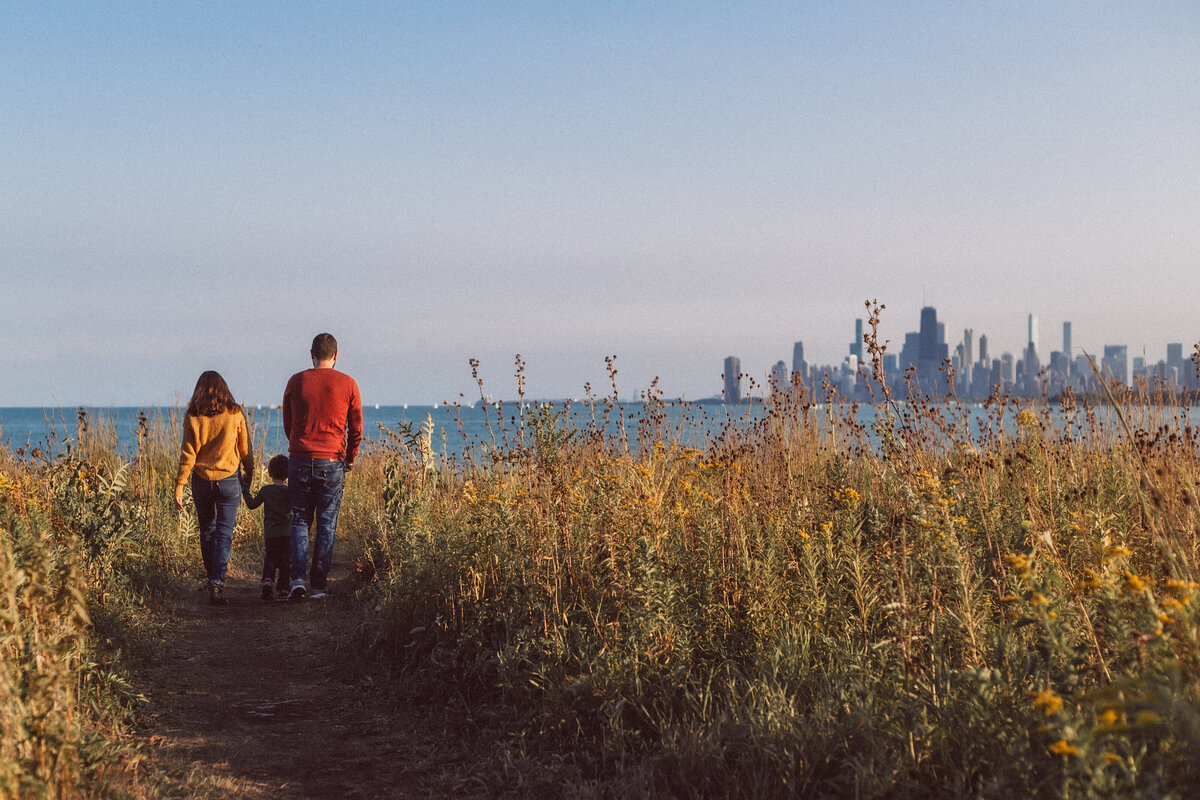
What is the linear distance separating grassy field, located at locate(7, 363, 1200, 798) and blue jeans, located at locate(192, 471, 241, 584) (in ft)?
1.29

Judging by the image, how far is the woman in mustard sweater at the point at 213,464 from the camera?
710 centimetres

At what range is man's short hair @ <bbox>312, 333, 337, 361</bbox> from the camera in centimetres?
700

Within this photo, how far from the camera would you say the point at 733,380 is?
32.6 feet

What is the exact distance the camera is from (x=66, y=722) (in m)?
3.03

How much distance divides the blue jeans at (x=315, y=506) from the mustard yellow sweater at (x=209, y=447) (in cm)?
61

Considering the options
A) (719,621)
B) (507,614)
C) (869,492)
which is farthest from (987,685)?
(869,492)

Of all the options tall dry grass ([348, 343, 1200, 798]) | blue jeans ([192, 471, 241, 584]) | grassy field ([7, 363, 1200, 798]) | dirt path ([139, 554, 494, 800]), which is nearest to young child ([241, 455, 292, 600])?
blue jeans ([192, 471, 241, 584])

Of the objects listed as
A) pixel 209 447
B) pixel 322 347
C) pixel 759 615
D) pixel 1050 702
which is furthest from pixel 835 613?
pixel 209 447

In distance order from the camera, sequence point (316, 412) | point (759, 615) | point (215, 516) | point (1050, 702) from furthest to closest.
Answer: point (215, 516) < point (316, 412) < point (759, 615) < point (1050, 702)

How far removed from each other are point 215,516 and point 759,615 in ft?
16.8

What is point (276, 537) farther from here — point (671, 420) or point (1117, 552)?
point (1117, 552)

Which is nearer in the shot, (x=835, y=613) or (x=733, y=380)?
(x=835, y=613)

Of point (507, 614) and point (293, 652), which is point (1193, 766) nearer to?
point (507, 614)

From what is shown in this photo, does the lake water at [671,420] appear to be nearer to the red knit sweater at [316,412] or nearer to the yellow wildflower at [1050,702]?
the red knit sweater at [316,412]
